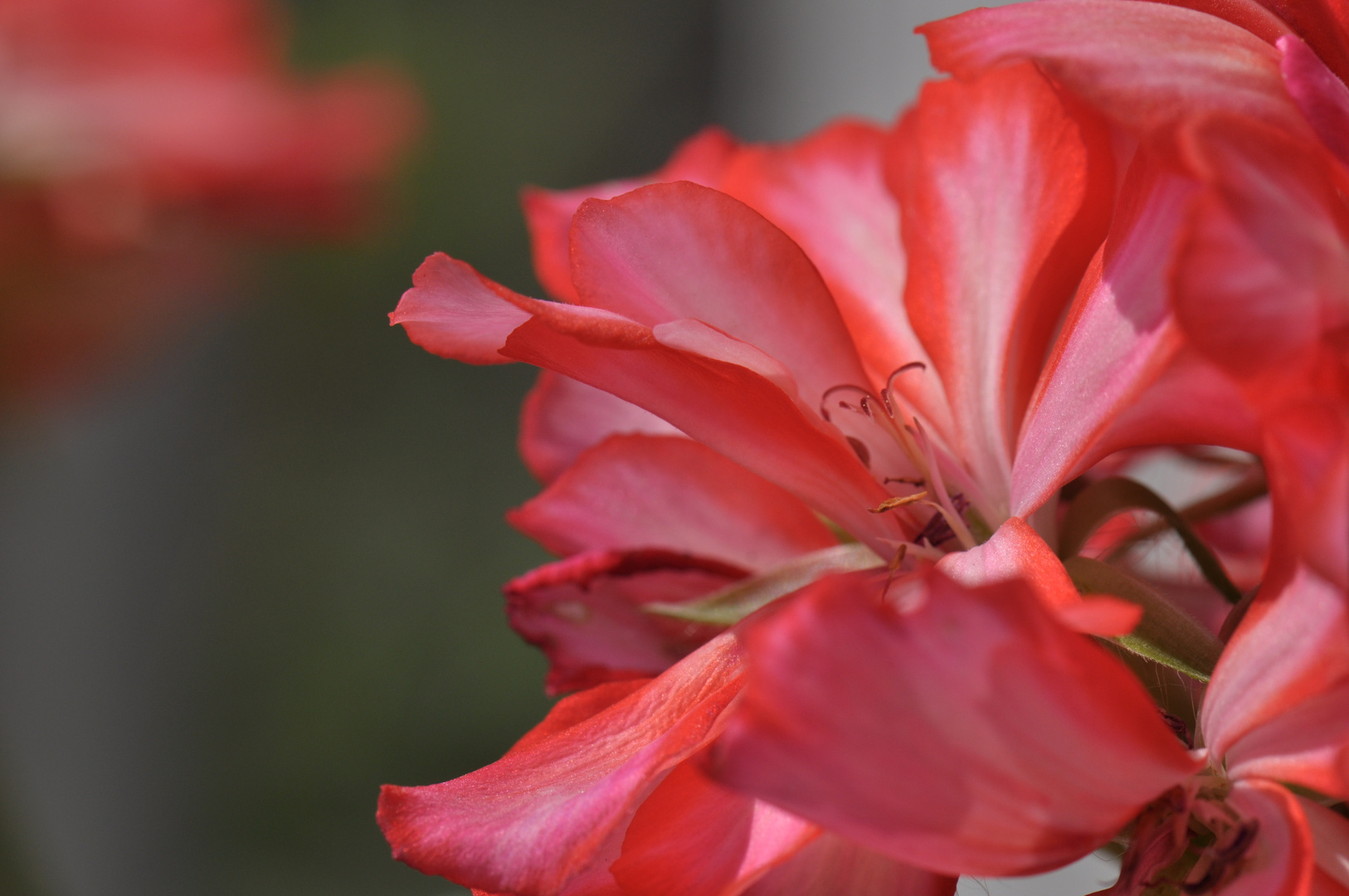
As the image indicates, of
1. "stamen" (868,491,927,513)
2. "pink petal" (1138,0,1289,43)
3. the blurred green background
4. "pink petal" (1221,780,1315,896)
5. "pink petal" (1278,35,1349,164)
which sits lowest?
the blurred green background

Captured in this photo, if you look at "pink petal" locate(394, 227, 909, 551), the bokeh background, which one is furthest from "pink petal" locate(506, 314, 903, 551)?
the bokeh background

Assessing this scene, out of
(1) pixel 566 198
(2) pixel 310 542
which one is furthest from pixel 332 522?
(1) pixel 566 198

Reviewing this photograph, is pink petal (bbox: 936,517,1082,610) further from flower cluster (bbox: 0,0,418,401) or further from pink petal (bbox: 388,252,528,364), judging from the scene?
flower cluster (bbox: 0,0,418,401)

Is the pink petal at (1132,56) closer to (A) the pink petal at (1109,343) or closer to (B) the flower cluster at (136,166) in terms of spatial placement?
(A) the pink petal at (1109,343)

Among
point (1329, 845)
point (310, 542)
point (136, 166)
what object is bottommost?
point (310, 542)

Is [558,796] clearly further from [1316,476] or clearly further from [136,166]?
[136,166]

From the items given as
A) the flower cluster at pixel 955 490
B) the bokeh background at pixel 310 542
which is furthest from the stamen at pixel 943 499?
the bokeh background at pixel 310 542
